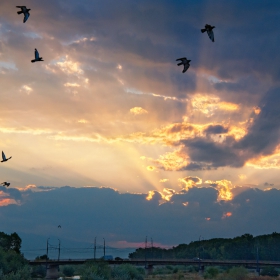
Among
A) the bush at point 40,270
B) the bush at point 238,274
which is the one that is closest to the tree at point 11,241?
the bush at point 40,270

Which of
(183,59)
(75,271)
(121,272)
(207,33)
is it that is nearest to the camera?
(207,33)

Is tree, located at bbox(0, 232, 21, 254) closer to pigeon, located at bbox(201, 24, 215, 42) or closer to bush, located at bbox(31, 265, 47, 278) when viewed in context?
bush, located at bbox(31, 265, 47, 278)

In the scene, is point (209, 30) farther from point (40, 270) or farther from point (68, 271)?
point (68, 271)

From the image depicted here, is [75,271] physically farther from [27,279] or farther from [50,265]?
[27,279]

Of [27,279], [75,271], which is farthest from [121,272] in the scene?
[75,271]

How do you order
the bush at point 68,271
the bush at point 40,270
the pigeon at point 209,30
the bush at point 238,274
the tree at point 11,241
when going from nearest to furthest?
the pigeon at point 209,30 → the bush at point 238,274 → the tree at point 11,241 → the bush at point 40,270 → the bush at point 68,271

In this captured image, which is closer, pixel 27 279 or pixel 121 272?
pixel 27 279

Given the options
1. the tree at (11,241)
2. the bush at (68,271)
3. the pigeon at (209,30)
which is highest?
the pigeon at (209,30)

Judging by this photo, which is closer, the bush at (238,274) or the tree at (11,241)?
the bush at (238,274)

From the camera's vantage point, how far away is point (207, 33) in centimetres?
3434

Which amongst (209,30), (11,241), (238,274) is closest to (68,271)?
(11,241)

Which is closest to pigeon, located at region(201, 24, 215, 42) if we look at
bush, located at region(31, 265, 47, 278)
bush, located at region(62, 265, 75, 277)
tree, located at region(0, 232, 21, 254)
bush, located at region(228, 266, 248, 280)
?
bush, located at region(228, 266, 248, 280)

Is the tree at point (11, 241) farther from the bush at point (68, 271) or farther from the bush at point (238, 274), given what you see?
the bush at point (238, 274)

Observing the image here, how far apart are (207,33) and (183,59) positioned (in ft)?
19.1
